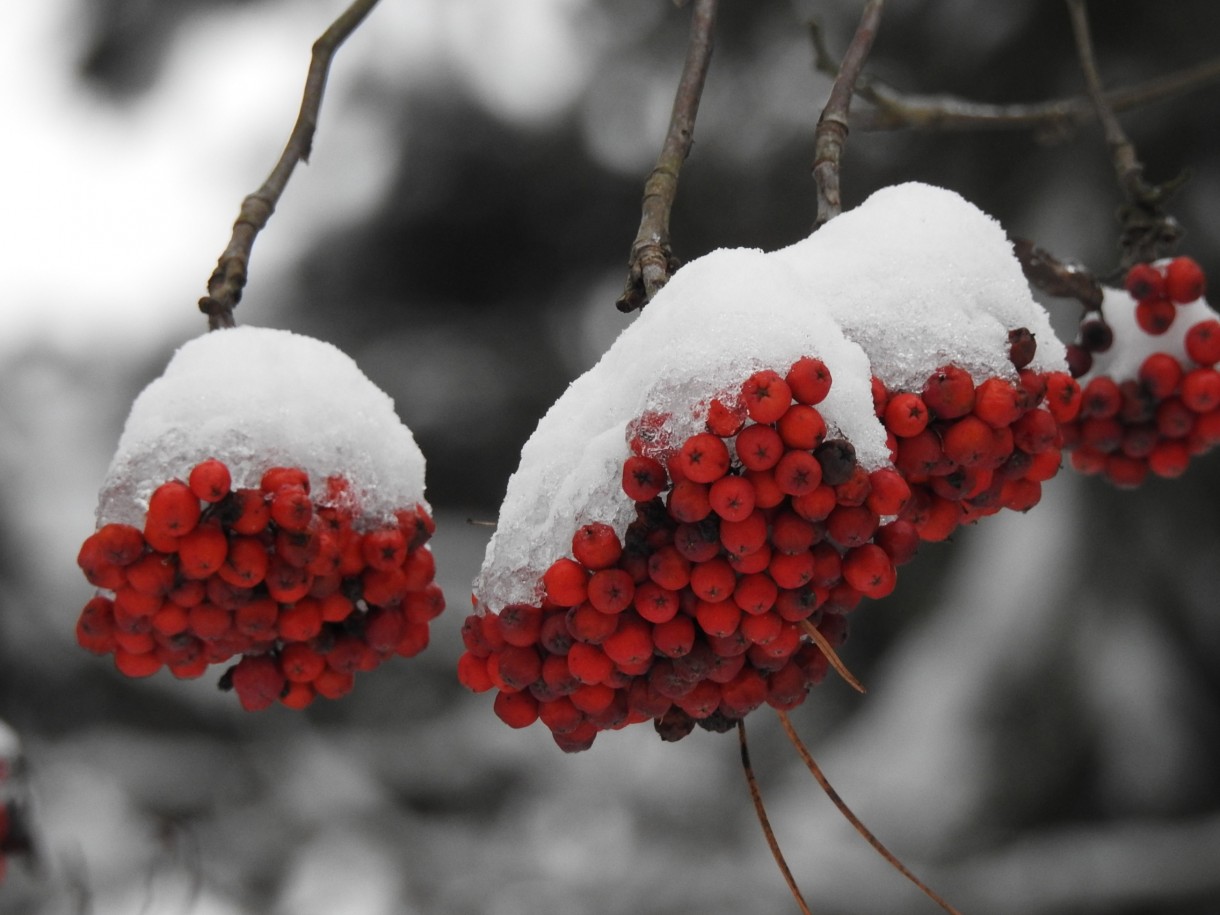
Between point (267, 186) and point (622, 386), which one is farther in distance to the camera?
point (267, 186)

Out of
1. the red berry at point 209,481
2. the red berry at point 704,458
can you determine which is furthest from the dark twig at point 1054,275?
the red berry at point 209,481

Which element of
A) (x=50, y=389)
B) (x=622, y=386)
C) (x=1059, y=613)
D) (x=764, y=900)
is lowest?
(x=764, y=900)

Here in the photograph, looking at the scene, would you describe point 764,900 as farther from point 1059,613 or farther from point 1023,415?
point 1023,415

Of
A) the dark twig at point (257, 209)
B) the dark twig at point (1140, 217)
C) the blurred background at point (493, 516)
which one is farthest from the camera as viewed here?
the blurred background at point (493, 516)

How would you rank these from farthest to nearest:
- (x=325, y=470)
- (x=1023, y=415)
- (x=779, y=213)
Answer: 1. (x=779, y=213)
2. (x=325, y=470)
3. (x=1023, y=415)

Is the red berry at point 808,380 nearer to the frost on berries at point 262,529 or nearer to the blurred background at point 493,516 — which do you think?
the frost on berries at point 262,529

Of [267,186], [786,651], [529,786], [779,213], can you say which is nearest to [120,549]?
[267,186]

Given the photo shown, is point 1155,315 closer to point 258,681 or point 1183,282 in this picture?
point 1183,282
